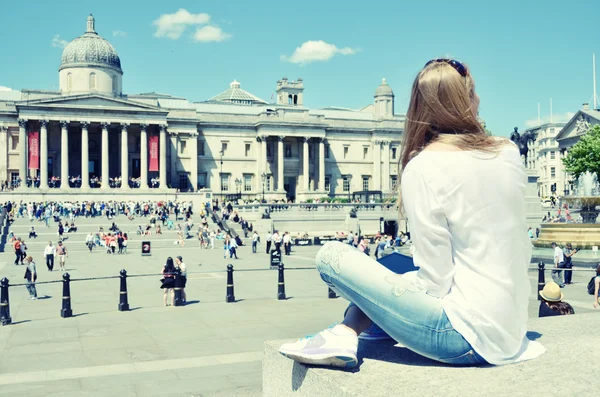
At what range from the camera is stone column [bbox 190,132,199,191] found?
83875 millimetres

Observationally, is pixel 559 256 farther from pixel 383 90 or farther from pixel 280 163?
pixel 383 90

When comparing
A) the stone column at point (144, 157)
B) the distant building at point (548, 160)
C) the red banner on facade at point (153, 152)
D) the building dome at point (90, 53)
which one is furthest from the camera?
the distant building at point (548, 160)

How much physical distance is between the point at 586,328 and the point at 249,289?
15571 millimetres

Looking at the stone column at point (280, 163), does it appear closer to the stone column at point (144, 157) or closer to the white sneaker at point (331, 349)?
the stone column at point (144, 157)

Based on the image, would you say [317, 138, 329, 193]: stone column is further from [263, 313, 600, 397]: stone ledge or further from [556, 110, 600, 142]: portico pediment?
[263, 313, 600, 397]: stone ledge

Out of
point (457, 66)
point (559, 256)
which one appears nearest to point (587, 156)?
point (559, 256)

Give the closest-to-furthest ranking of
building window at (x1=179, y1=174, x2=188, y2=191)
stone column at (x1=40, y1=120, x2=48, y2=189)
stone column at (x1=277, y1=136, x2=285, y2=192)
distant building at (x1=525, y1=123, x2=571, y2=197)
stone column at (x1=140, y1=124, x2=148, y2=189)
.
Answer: stone column at (x1=40, y1=120, x2=48, y2=189) → stone column at (x1=140, y1=124, x2=148, y2=189) → building window at (x1=179, y1=174, x2=188, y2=191) → stone column at (x1=277, y1=136, x2=285, y2=192) → distant building at (x1=525, y1=123, x2=571, y2=197)

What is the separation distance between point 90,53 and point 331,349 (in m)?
80.6

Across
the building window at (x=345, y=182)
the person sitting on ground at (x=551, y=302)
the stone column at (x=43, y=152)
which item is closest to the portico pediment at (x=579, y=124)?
the building window at (x=345, y=182)

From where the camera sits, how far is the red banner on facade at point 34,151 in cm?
7250

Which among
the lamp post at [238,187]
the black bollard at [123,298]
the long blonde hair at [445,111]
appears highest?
the lamp post at [238,187]

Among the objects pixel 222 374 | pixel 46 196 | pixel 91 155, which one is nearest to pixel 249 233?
pixel 46 196

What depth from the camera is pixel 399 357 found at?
14.4 feet

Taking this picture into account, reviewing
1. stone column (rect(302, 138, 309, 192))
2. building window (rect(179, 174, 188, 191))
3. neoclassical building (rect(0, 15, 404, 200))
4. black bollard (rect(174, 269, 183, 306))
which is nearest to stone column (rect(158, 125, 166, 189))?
neoclassical building (rect(0, 15, 404, 200))
